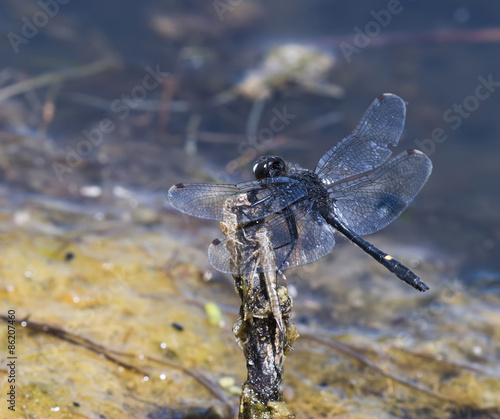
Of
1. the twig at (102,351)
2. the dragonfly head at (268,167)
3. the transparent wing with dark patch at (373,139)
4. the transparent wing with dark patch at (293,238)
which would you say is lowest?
the twig at (102,351)

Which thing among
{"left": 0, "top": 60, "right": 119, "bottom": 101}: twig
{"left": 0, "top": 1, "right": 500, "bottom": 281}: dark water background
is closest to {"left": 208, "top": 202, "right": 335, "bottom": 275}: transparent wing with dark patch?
{"left": 0, "top": 1, "right": 500, "bottom": 281}: dark water background

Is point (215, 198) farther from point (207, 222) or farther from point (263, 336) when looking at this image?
point (207, 222)

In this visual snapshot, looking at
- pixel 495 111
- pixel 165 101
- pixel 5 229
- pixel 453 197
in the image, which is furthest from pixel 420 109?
pixel 5 229

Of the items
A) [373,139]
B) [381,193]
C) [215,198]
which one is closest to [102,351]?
[215,198]

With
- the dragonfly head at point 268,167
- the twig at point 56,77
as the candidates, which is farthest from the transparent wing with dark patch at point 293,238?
the twig at point 56,77

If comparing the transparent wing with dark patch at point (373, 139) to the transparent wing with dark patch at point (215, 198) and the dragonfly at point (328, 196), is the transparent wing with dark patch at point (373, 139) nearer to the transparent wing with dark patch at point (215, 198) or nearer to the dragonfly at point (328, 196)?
the dragonfly at point (328, 196)

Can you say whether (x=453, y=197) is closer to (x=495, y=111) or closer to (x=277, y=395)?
(x=495, y=111)

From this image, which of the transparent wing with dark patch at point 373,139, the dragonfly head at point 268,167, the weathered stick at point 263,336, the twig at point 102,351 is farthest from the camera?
the transparent wing with dark patch at point 373,139
